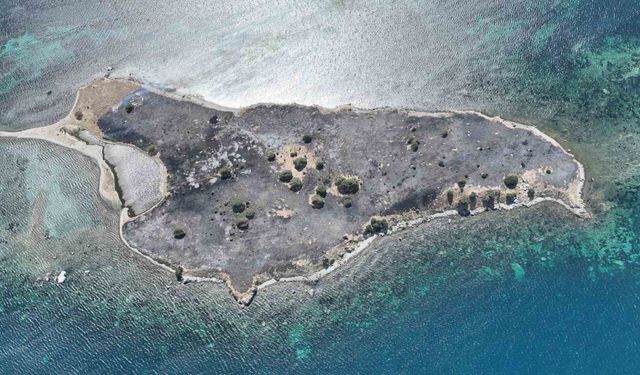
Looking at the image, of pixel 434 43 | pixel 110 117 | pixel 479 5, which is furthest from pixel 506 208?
pixel 110 117

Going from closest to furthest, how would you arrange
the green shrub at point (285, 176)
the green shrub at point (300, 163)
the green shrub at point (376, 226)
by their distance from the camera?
1. the green shrub at point (376, 226)
2. the green shrub at point (285, 176)
3. the green shrub at point (300, 163)

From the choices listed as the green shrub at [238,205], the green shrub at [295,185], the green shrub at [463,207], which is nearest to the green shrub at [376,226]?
the green shrub at [463,207]

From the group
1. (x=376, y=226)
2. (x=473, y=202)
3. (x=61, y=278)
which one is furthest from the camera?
(x=473, y=202)

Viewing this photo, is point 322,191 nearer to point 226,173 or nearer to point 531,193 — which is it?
point 226,173

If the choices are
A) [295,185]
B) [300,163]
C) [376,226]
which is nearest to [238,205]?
[295,185]

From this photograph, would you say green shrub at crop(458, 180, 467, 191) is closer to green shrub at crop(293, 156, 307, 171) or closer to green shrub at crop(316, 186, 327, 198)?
green shrub at crop(316, 186, 327, 198)

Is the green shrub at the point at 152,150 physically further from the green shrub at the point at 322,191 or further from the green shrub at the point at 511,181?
the green shrub at the point at 511,181

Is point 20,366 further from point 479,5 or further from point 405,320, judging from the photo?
point 479,5
